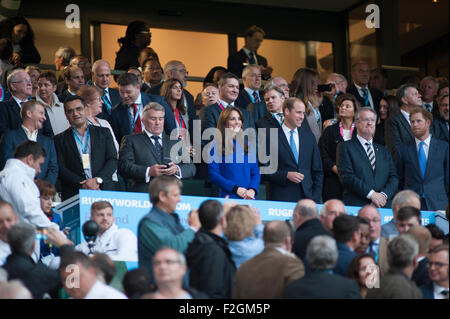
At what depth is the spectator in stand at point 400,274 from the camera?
17.9 ft

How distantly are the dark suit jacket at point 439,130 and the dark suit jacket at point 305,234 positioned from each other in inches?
170

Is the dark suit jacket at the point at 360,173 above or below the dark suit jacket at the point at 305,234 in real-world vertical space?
above

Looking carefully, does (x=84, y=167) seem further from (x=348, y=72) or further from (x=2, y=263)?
(x=348, y=72)

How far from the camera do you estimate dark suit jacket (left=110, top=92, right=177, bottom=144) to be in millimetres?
9184

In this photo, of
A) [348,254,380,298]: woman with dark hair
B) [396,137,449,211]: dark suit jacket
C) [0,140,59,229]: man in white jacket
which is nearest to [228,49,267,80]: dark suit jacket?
[396,137,449,211]: dark suit jacket

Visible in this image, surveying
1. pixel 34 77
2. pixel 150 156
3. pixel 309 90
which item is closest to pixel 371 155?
pixel 309 90

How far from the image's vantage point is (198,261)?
18.7 ft

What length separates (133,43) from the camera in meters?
11.7

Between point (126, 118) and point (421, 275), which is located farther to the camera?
point (126, 118)

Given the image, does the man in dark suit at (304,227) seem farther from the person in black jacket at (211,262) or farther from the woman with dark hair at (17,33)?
the woman with dark hair at (17,33)

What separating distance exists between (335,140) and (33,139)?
3.36 metres

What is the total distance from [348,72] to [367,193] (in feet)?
24.2

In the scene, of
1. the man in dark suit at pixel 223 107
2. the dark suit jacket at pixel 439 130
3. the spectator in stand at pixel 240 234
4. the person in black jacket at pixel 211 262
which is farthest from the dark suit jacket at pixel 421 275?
the dark suit jacket at pixel 439 130

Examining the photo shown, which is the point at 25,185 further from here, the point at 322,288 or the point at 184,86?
the point at 184,86
